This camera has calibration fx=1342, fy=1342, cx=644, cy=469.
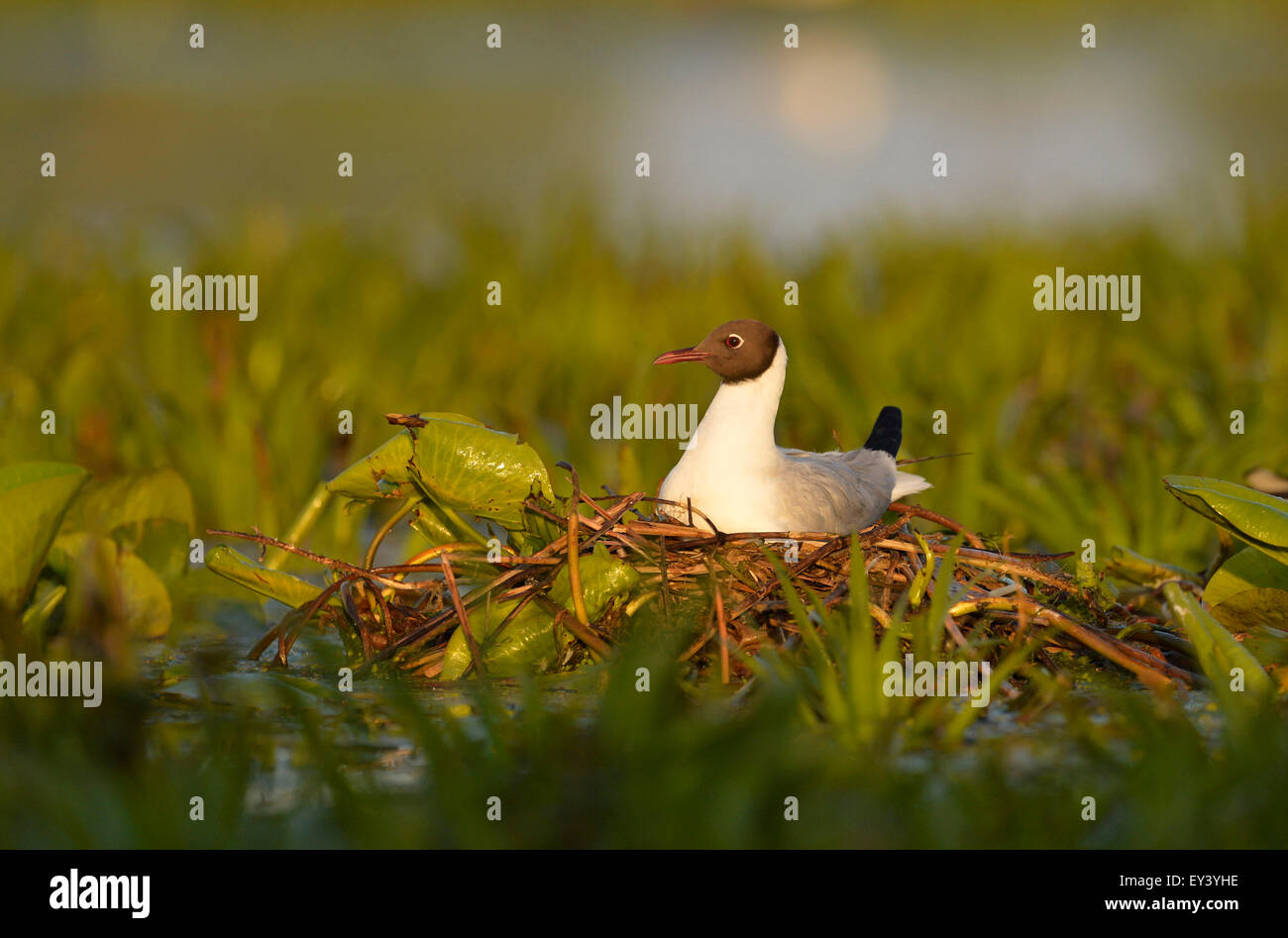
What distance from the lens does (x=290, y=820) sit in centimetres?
266

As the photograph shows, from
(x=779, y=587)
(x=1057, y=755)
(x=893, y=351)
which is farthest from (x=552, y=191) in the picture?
(x=1057, y=755)

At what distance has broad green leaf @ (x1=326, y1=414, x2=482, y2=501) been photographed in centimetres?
399

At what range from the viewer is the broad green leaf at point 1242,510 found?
3816 millimetres

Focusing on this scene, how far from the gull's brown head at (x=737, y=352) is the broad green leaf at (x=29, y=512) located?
188cm

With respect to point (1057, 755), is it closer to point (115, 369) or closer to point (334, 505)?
point (334, 505)

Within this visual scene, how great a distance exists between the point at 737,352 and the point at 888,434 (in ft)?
3.65

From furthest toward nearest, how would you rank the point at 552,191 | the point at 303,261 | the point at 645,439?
the point at 552,191 → the point at 303,261 → the point at 645,439

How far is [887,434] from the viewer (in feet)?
17.5

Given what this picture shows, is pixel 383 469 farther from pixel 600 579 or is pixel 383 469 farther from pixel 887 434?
pixel 887 434

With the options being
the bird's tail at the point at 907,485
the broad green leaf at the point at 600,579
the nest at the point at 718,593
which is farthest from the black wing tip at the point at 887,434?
A: the broad green leaf at the point at 600,579


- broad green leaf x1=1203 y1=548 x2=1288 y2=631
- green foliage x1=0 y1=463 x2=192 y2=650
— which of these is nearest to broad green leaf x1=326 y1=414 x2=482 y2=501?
green foliage x1=0 y1=463 x2=192 y2=650

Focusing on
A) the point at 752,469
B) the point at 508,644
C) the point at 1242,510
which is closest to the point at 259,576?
the point at 508,644

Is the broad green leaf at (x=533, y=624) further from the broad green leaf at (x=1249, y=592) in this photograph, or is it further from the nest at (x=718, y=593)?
the broad green leaf at (x=1249, y=592)
